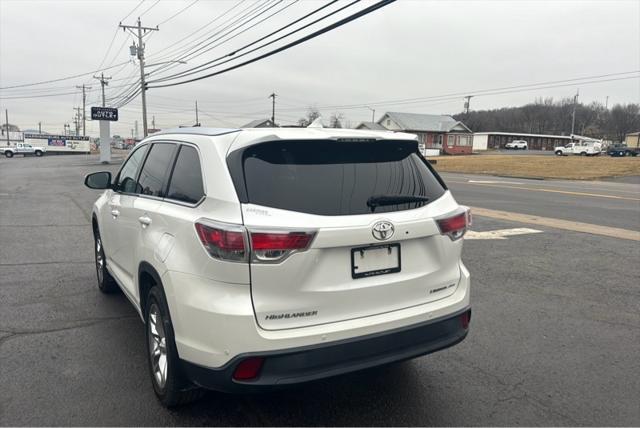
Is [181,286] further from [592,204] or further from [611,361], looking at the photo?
[592,204]

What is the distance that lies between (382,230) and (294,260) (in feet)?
1.82

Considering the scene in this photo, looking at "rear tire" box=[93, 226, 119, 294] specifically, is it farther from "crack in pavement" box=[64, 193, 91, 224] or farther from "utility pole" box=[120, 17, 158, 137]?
"utility pole" box=[120, 17, 158, 137]

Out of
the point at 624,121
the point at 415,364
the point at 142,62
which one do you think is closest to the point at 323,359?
the point at 415,364

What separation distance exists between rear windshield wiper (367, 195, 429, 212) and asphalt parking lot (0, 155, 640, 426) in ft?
4.04

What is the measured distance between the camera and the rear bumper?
2494mm

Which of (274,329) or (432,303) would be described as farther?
(432,303)

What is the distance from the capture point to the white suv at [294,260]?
2480mm

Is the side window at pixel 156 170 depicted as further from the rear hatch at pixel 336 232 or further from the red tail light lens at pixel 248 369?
the red tail light lens at pixel 248 369

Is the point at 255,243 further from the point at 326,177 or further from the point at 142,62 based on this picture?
the point at 142,62

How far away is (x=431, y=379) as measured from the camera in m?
3.45

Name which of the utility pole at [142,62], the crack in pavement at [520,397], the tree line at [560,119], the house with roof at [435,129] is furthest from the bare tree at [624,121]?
the crack in pavement at [520,397]

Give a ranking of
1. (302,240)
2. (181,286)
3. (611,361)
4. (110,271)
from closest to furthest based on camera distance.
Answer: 1. (302,240)
2. (181,286)
3. (611,361)
4. (110,271)

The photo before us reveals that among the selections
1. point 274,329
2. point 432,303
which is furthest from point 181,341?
point 432,303

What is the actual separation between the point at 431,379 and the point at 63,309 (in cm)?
368
